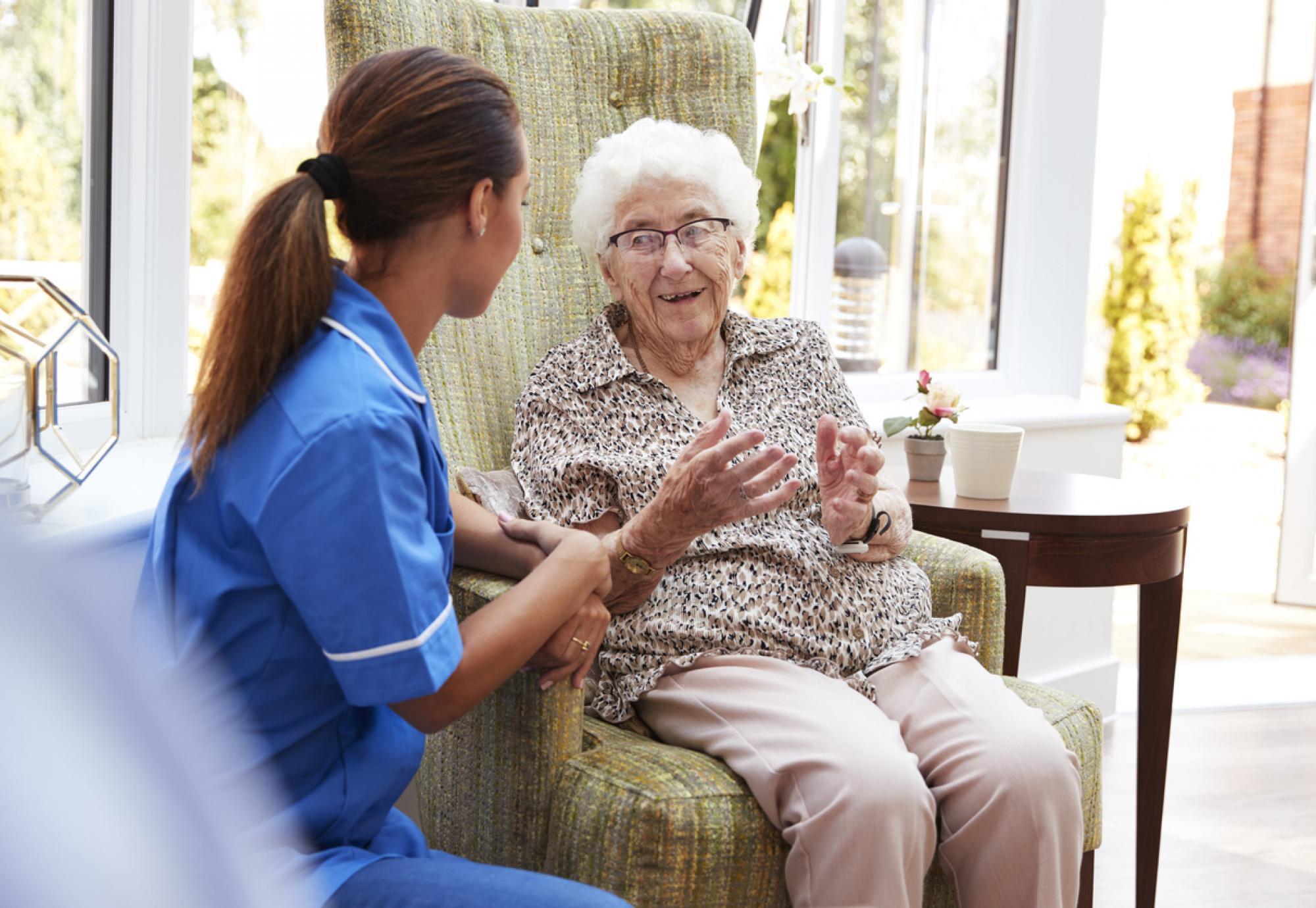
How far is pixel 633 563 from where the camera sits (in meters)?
1.46

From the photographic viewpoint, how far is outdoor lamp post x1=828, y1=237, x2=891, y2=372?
3.25m

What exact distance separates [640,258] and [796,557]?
1.58 ft

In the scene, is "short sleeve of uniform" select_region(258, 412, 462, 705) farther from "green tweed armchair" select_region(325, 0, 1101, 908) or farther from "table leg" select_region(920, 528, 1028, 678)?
"table leg" select_region(920, 528, 1028, 678)

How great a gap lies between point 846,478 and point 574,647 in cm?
49

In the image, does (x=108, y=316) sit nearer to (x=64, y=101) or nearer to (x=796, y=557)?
(x=64, y=101)

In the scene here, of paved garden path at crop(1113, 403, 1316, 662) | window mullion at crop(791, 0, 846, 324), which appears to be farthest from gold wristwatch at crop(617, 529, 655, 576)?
paved garden path at crop(1113, 403, 1316, 662)

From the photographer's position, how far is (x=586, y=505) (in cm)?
158

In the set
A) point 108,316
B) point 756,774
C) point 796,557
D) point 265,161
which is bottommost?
point 756,774

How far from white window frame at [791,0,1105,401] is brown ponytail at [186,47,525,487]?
2162 mm

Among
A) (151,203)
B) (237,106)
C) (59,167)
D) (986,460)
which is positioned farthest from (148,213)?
(986,460)

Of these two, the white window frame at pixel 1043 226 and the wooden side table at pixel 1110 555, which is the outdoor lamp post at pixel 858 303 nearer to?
the white window frame at pixel 1043 226

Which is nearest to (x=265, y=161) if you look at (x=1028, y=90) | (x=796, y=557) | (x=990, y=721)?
(x=796, y=557)

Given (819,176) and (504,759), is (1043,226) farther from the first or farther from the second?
(504,759)

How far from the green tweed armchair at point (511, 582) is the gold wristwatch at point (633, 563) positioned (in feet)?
0.44
